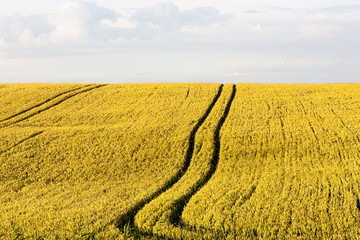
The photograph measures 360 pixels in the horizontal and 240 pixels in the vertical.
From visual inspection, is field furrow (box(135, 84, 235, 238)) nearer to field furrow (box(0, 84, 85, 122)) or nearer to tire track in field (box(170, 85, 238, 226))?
tire track in field (box(170, 85, 238, 226))

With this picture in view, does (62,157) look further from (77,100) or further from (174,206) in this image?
(77,100)

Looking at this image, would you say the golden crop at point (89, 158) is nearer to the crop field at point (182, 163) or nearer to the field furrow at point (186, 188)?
the crop field at point (182, 163)

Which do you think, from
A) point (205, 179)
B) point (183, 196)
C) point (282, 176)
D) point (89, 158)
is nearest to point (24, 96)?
point (89, 158)

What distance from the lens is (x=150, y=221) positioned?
15.2m

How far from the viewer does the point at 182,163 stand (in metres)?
25.3

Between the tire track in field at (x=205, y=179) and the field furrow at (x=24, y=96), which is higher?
the field furrow at (x=24, y=96)

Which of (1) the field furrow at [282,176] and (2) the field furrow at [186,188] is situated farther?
(1) the field furrow at [282,176]

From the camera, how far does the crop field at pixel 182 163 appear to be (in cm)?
1505

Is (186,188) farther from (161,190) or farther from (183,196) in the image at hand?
(183,196)

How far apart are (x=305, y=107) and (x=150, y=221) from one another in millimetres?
26153

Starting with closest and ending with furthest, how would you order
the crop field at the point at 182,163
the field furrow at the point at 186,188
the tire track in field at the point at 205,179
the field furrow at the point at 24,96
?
the field furrow at the point at 186,188
the crop field at the point at 182,163
the tire track in field at the point at 205,179
the field furrow at the point at 24,96

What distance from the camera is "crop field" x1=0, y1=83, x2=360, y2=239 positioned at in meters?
15.1

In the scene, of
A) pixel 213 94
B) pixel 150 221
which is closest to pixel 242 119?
pixel 213 94

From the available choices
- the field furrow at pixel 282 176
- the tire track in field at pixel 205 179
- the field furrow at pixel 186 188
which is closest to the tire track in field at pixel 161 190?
the field furrow at pixel 186 188
